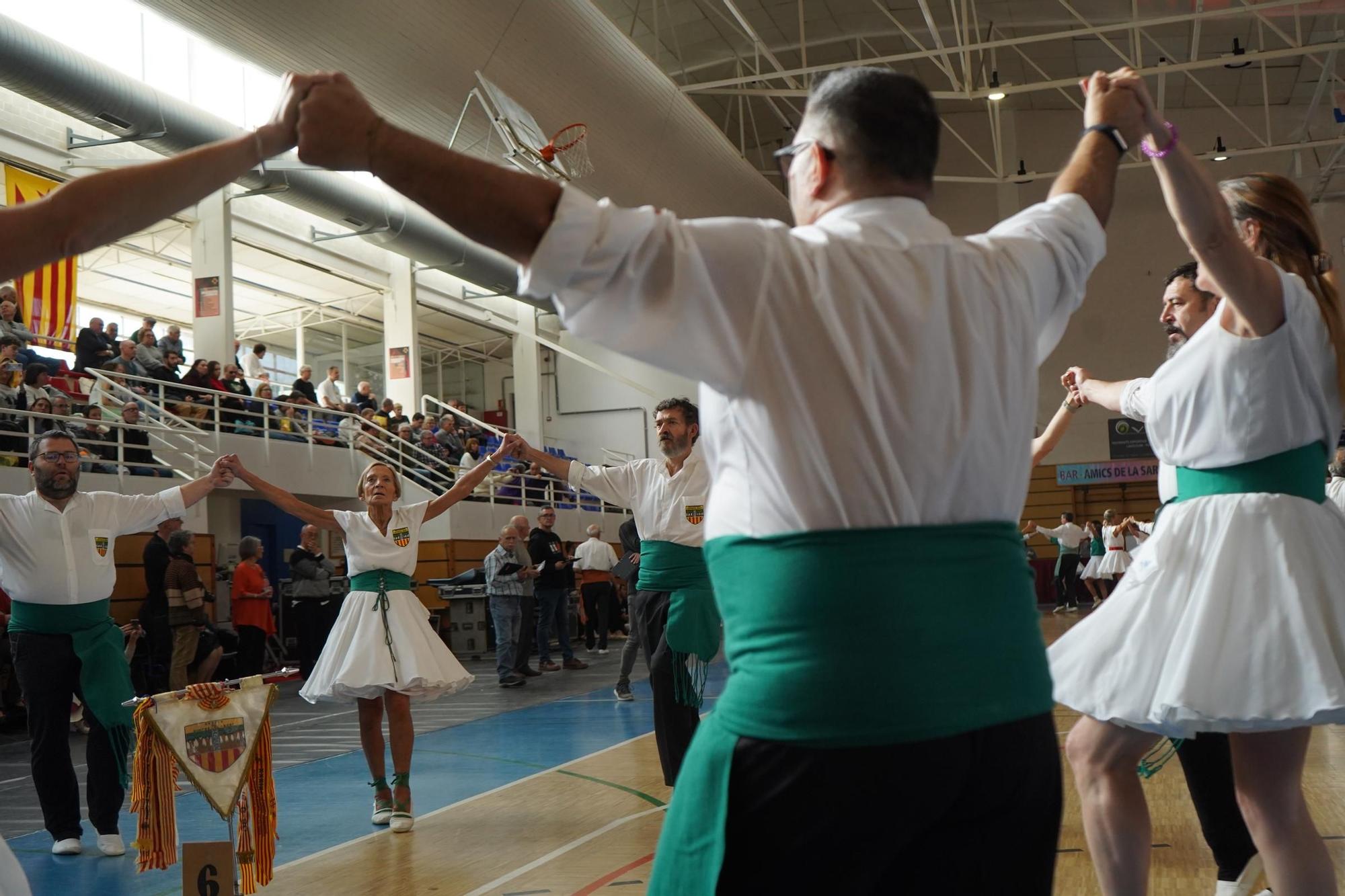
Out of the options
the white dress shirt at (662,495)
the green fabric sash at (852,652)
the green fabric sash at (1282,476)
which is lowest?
the green fabric sash at (852,652)

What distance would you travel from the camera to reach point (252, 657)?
11.8m

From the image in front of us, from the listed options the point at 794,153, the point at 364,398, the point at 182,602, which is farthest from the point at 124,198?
the point at 364,398

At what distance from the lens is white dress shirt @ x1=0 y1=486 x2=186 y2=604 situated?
537 centimetres

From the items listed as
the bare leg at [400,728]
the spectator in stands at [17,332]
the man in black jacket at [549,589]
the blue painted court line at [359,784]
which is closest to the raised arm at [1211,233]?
the blue painted court line at [359,784]

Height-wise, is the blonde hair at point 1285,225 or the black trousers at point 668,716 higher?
the blonde hair at point 1285,225

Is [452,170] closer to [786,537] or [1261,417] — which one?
[786,537]

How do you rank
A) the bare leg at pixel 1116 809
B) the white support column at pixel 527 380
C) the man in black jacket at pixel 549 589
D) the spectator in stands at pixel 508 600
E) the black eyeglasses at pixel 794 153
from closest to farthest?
the black eyeglasses at pixel 794 153 < the bare leg at pixel 1116 809 < the spectator in stands at pixel 508 600 < the man in black jacket at pixel 549 589 < the white support column at pixel 527 380

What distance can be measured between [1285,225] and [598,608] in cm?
1443

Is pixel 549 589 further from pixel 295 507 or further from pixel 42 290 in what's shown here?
pixel 295 507

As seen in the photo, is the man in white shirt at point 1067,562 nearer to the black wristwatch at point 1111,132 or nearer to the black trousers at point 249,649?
the black trousers at point 249,649

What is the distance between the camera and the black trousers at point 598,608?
1577 centimetres

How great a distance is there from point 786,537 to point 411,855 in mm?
3942

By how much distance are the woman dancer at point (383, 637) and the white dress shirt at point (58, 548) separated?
2.36 ft

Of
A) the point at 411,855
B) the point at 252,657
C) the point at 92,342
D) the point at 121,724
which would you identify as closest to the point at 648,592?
the point at 411,855
